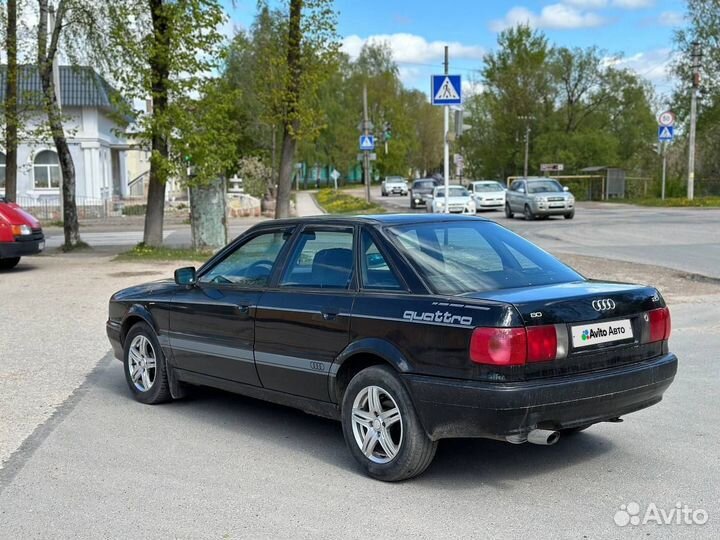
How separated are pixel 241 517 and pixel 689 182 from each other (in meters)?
40.4

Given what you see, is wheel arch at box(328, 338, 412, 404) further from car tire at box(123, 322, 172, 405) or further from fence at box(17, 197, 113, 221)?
fence at box(17, 197, 113, 221)

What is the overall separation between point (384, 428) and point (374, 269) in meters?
0.98

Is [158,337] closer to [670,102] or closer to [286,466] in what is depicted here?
[286,466]

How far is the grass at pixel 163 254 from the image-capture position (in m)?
19.3

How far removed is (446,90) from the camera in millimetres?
15086

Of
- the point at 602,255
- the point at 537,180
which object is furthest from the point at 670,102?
the point at 602,255

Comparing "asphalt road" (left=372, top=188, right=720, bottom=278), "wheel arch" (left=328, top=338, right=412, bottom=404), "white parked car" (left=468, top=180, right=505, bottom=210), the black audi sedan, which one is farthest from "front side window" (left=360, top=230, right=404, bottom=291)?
"white parked car" (left=468, top=180, right=505, bottom=210)

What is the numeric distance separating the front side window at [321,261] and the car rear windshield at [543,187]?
29020 mm

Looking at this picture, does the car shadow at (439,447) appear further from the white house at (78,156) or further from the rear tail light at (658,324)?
the white house at (78,156)

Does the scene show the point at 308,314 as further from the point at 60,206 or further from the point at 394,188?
the point at 394,188

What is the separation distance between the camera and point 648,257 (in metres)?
18.2

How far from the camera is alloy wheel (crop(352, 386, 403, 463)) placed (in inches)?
198

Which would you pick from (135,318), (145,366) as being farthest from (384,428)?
(135,318)

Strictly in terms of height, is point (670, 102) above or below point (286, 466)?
above
